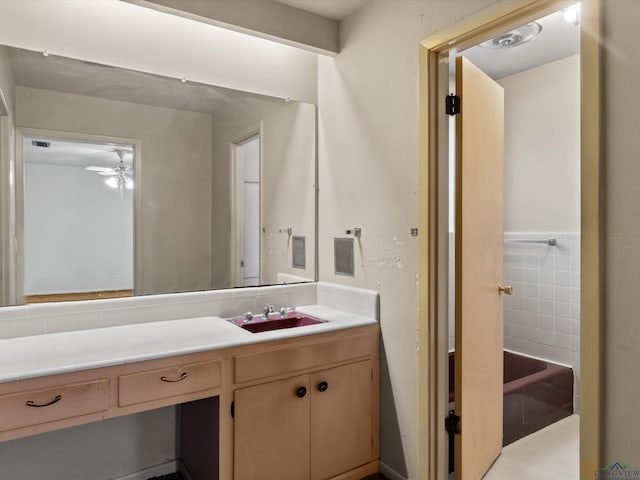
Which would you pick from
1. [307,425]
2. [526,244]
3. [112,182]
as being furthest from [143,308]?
[526,244]

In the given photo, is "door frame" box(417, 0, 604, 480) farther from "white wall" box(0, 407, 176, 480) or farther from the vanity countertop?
"white wall" box(0, 407, 176, 480)

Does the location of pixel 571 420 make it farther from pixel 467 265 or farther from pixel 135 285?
pixel 135 285

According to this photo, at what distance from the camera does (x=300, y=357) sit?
185 centimetres

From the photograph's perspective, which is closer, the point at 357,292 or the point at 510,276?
the point at 357,292

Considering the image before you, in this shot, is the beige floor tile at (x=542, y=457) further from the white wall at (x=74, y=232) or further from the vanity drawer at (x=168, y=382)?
the white wall at (x=74, y=232)

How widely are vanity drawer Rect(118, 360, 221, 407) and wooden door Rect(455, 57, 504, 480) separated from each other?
111 cm

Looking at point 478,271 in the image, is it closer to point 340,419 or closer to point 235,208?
point 340,419

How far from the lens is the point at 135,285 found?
204 centimetres

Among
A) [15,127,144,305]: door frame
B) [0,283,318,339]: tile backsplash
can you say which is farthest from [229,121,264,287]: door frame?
[15,127,144,305]: door frame

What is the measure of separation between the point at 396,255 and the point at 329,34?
1314mm

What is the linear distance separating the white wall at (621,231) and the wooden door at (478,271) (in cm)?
66

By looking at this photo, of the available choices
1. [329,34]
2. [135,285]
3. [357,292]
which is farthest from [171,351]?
[329,34]

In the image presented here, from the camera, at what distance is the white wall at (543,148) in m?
2.87

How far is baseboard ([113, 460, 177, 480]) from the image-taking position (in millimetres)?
1991
